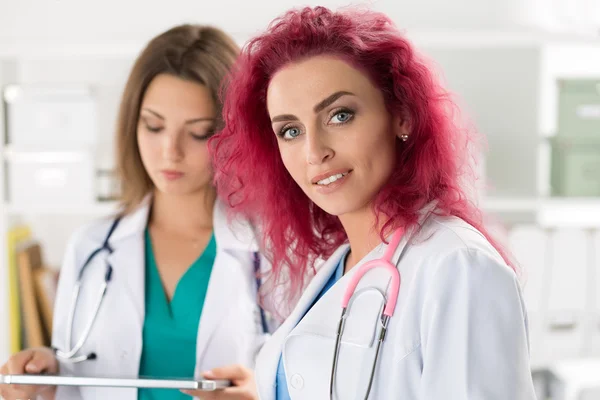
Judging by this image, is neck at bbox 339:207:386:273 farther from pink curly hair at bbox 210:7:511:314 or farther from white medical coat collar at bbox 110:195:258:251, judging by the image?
white medical coat collar at bbox 110:195:258:251

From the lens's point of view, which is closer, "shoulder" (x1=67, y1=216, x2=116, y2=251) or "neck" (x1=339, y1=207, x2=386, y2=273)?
"neck" (x1=339, y1=207, x2=386, y2=273)

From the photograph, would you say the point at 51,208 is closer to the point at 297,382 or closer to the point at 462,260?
the point at 297,382

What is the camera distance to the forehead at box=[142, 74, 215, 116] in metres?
1.42

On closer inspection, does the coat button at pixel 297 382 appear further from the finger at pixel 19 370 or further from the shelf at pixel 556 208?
the shelf at pixel 556 208

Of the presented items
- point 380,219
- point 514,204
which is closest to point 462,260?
point 380,219

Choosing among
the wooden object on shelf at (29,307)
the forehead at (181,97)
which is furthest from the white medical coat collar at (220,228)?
the wooden object on shelf at (29,307)

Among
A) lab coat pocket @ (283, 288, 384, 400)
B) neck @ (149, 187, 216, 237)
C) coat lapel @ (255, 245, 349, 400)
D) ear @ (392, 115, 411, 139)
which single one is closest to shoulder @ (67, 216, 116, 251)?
neck @ (149, 187, 216, 237)

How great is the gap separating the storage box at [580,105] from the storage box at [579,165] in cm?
4

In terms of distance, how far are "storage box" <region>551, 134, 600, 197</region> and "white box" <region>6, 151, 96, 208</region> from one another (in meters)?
1.59

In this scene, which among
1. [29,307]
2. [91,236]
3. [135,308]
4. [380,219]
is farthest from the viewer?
[29,307]

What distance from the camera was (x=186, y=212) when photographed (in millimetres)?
1573

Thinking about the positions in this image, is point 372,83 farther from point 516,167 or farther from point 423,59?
point 516,167

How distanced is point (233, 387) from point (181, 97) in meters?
0.59

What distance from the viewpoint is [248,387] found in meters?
1.29
